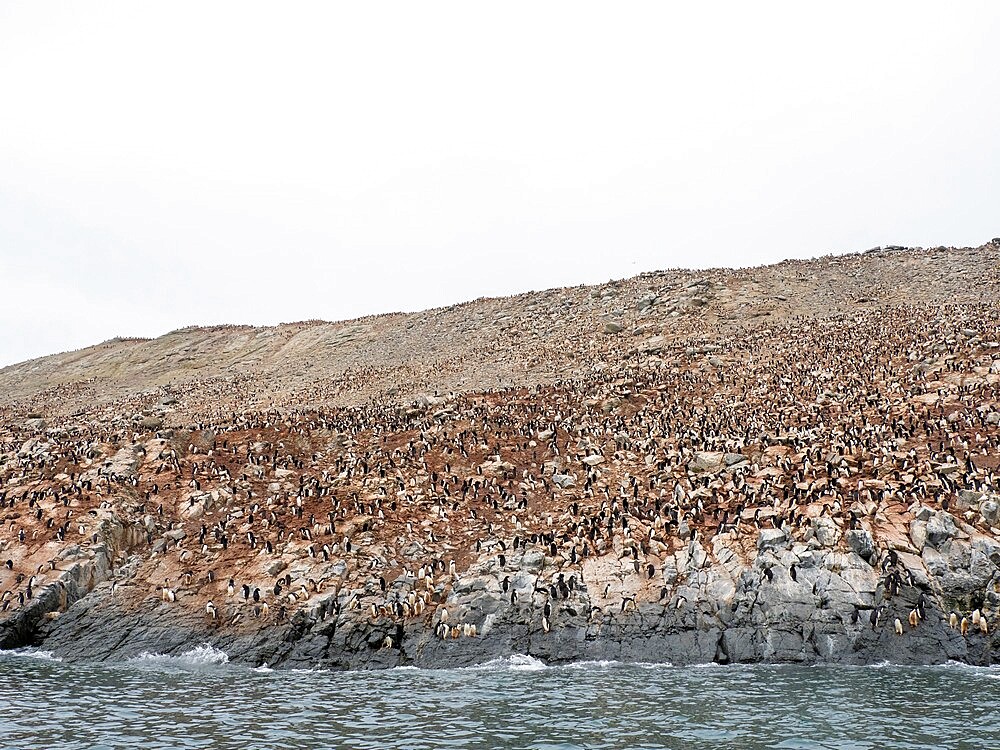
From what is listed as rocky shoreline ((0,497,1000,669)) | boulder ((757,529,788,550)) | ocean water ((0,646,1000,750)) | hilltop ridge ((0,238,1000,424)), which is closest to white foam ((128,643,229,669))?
rocky shoreline ((0,497,1000,669))

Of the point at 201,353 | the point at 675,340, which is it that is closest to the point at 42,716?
the point at 675,340

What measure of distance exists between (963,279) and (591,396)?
110ft

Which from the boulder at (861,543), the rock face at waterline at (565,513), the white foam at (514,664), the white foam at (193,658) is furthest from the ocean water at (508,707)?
the boulder at (861,543)

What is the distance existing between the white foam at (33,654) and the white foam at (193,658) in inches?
105

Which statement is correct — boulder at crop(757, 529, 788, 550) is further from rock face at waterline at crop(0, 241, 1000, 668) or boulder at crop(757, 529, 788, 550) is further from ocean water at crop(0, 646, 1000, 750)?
ocean water at crop(0, 646, 1000, 750)

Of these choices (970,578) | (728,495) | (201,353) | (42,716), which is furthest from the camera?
(201,353)

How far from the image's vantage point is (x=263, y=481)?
31.5 meters

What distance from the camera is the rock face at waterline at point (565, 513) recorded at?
2100 cm

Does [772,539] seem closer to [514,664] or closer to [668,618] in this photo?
[668,618]

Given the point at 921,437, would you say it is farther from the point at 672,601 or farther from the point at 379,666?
the point at 379,666

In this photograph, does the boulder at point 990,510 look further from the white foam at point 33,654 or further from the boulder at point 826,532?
the white foam at point 33,654

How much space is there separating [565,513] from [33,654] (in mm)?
18429

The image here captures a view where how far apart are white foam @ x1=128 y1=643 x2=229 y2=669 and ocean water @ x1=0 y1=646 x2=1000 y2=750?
0.70 meters

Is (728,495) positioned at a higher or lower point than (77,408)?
lower
